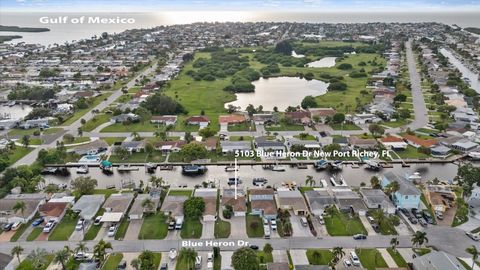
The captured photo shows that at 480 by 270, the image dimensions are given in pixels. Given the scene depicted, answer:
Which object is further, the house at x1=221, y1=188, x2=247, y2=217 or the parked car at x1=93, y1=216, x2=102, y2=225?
the house at x1=221, y1=188, x2=247, y2=217

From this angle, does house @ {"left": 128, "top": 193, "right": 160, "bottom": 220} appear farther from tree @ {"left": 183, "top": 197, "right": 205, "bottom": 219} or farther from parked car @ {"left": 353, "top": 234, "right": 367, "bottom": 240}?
parked car @ {"left": 353, "top": 234, "right": 367, "bottom": 240}

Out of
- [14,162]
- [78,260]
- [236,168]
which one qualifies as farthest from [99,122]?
[78,260]

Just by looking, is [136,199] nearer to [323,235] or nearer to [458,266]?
[323,235]

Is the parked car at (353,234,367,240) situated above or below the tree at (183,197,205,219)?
below

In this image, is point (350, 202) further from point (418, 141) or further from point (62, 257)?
point (62, 257)

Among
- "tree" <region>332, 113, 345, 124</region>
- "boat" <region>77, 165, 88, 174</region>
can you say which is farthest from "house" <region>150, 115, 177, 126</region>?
"tree" <region>332, 113, 345, 124</region>

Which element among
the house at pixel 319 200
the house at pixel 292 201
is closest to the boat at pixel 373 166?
the house at pixel 319 200

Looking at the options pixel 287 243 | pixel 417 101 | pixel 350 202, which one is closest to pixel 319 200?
pixel 350 202

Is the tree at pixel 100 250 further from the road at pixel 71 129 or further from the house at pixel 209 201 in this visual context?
the road at pixel 71 129
